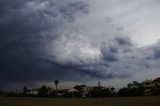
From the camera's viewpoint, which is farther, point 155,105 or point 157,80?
point 157,80

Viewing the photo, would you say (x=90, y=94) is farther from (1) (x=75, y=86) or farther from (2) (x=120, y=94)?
(1) (x=75, y=86)

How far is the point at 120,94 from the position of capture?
67.9m

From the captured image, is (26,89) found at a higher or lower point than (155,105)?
higher

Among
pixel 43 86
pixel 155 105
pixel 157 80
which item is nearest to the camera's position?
pixel 155 105

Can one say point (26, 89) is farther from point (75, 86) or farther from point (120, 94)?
point (120, 94)

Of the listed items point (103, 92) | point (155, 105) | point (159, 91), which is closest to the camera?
point (155, 105)

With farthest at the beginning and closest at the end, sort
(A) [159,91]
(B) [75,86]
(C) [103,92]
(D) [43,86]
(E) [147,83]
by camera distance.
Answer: (B) [75,86] < (D) [43,86] < (E) [147,83] < (C) [103,92] < (A) [159,91]

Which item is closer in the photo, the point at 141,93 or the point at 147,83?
the point at 141,93

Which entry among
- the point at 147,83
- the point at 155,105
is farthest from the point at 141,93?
the point at 147,83

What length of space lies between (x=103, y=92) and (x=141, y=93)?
35.5 feet

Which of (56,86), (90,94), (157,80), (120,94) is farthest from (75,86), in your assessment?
(120,94)

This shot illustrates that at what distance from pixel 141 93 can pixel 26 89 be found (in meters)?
85.4

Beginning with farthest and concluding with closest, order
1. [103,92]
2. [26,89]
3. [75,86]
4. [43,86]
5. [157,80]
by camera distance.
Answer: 1. [26,89]
2. [75,86]
3. [43,86]
4. [157,80]
5. [103,92]

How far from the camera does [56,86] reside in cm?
13400
